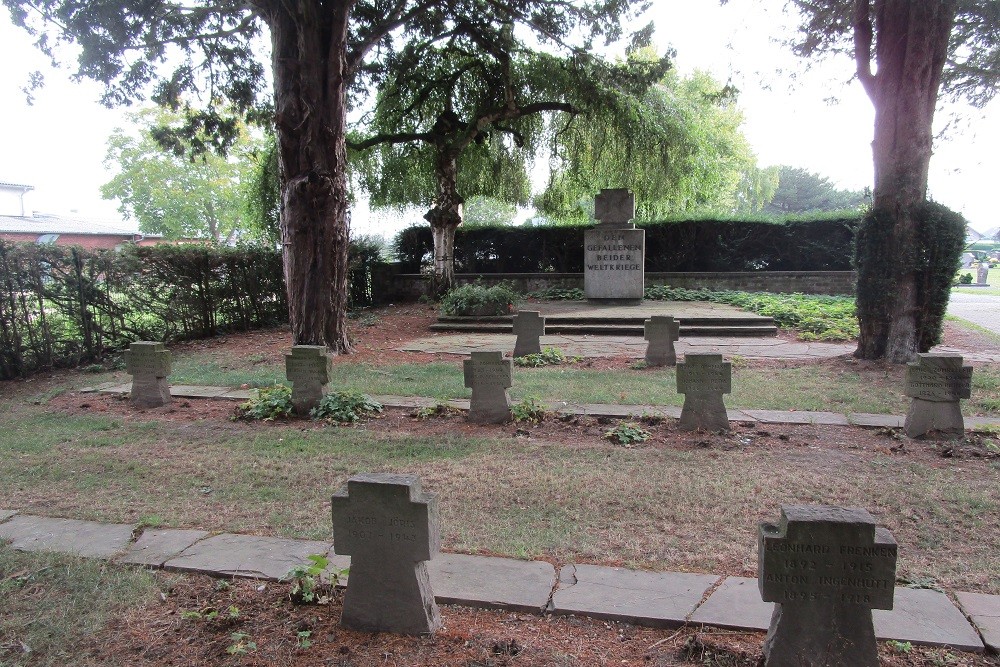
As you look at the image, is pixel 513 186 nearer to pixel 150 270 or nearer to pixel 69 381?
pixel 150 270

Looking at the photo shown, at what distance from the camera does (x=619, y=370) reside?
8.69 metres

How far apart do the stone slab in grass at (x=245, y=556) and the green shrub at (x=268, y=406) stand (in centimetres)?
309

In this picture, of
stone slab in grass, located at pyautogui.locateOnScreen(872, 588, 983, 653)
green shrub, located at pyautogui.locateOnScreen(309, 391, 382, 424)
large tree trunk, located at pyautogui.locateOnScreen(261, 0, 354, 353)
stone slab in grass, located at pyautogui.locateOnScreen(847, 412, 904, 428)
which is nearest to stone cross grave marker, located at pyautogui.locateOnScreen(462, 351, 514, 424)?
green shrub, located at pyautogui.locateOnScreen(309, 391, 382, 424)

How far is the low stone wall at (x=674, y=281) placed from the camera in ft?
57.0

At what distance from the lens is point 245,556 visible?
10.8ft

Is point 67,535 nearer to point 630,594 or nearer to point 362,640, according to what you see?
point 362,640

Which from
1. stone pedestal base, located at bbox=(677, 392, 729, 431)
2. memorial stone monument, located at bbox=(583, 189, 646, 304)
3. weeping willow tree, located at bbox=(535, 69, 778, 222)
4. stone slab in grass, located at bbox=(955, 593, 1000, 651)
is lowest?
stone slab in grass, located at bbox=(955, 593, 1000, 651)

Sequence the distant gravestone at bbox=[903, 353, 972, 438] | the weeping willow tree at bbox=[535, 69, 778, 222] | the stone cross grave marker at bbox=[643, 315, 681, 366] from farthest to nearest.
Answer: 1. the weeping willow tree at bbox=[535, 69, 778, 222]
2. the stone cross grave marker at bbox=[643, 315, 681, 366]
3. the distant gravestone at bbox=[903, 353, 972, 438]

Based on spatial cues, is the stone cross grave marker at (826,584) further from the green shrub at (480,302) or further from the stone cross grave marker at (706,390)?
the green shrub at (480,302)

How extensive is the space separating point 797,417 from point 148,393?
7352 mm

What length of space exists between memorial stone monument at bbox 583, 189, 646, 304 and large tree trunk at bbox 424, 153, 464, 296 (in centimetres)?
384

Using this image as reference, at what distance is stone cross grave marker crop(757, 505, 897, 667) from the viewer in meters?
2.19

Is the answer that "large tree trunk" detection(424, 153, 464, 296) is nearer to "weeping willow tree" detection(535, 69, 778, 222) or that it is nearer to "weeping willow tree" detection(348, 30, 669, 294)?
"weeping willow tree" detection(348, 30, 669, 294)

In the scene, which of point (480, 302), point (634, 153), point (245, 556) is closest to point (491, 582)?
point (245, 556)
